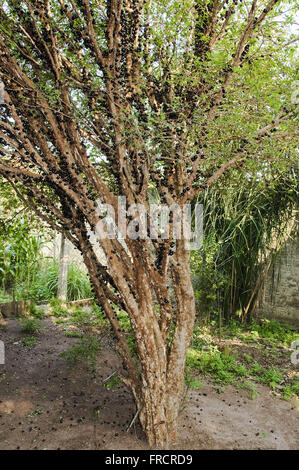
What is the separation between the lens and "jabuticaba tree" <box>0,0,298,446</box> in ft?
7.47

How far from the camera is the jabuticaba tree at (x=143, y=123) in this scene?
228 cm

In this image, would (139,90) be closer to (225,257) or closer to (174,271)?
(174,271)

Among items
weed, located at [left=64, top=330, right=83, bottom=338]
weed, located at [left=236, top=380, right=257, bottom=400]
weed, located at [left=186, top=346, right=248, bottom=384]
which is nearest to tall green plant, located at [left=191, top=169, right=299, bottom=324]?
weed, located at [left=186, top=346, right=248, bottom=384]

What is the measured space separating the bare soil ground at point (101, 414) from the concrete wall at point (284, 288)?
2.26m

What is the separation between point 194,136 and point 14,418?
8.70ft

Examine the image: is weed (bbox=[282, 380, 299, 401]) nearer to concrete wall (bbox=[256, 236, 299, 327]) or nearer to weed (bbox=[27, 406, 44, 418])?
concrete wall (bbox=[256, 236, 299, 327])

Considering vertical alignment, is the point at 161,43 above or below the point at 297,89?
above

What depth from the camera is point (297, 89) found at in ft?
7.02

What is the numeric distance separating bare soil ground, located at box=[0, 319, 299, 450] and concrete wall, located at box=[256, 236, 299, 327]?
7.40ft

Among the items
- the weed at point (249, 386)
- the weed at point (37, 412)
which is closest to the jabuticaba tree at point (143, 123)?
the weed at point (37, 412)

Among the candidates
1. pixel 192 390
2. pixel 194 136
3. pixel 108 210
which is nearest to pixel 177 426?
pixel 192 390

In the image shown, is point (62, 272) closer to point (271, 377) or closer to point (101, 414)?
point (101, 414)

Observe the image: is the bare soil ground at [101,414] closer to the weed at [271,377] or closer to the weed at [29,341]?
the weed at [271,377]

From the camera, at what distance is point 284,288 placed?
5609 mm
